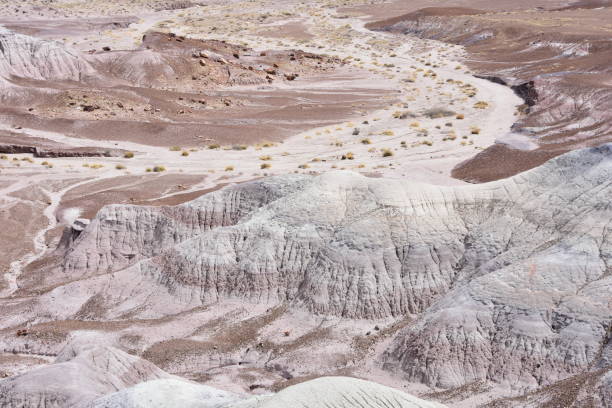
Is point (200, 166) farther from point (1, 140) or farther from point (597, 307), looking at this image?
point (597, 307)

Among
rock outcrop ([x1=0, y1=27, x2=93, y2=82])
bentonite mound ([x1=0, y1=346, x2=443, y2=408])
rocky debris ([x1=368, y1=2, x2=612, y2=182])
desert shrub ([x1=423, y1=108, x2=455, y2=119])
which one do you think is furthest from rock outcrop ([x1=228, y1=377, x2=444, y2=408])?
rock outcrop ([x1=0, y1=27, x2=93, y2=82])

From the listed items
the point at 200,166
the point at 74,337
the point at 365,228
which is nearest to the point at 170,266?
the point at 74,337

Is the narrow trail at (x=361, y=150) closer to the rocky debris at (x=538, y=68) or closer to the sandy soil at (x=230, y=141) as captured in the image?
the sandy soil at (x=230, y=141)

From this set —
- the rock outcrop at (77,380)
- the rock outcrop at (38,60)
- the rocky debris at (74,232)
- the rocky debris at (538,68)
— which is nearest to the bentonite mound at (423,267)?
the rocky debris at (74,232)

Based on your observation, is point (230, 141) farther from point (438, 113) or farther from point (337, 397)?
point (337, 397)

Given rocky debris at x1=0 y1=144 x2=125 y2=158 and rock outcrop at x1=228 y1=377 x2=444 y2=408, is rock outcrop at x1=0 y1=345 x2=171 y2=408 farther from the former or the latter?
rocky debris at x1=0 y1=144 x2=125 y2=158

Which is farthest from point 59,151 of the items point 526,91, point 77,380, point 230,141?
point 526,91

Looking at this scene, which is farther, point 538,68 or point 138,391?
point 538,68
